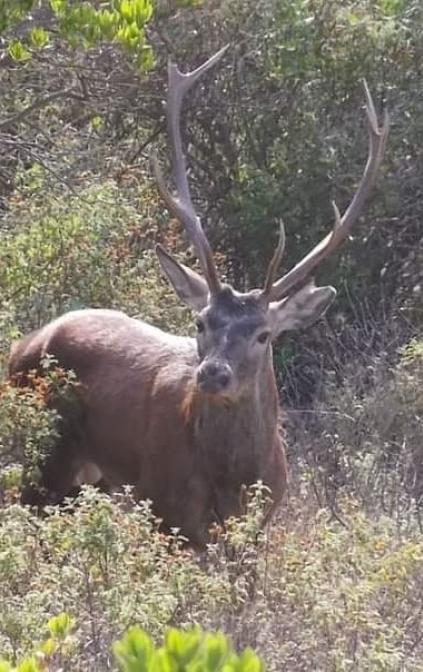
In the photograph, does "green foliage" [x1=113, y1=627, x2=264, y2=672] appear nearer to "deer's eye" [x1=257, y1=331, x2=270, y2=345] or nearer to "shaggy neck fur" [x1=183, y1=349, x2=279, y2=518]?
"shaggy neck fur" [x1=183, y1=349, x2=279, y2=518]

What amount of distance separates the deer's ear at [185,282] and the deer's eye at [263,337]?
549 millimetres

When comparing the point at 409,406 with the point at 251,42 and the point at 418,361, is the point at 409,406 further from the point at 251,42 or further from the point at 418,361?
the point at 251,42

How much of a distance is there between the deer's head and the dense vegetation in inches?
27.1

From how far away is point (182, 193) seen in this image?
7715 mm

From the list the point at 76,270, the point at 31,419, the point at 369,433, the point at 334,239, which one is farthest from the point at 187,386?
the point at 76,270

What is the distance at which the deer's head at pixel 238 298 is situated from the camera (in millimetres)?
6766

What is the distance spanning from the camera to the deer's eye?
6.99 metres

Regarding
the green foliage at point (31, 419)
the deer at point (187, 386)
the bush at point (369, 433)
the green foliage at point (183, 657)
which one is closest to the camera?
the green foliage at point (183, 657)

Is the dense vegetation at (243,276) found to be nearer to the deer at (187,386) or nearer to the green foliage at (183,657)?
the deer at (187,386)

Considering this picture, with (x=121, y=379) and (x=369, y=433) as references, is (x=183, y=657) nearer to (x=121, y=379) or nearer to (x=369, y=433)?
(x=121, y=379)

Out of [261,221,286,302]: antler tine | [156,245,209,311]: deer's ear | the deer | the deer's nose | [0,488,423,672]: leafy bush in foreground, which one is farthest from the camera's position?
[156,245,209,311]: deer's ear

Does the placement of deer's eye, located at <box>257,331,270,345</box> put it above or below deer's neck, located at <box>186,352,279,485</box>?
above

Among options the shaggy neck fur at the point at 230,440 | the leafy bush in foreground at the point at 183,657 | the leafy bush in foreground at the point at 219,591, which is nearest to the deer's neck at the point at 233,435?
the shaggy neck fur at the point at 230,440

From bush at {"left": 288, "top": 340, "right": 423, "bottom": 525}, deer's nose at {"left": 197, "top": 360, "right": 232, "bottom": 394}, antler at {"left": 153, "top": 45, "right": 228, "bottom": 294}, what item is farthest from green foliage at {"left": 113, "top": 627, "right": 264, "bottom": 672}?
bush at {"left": 288, "top": 340, "right": 423, "bottom": 525}
